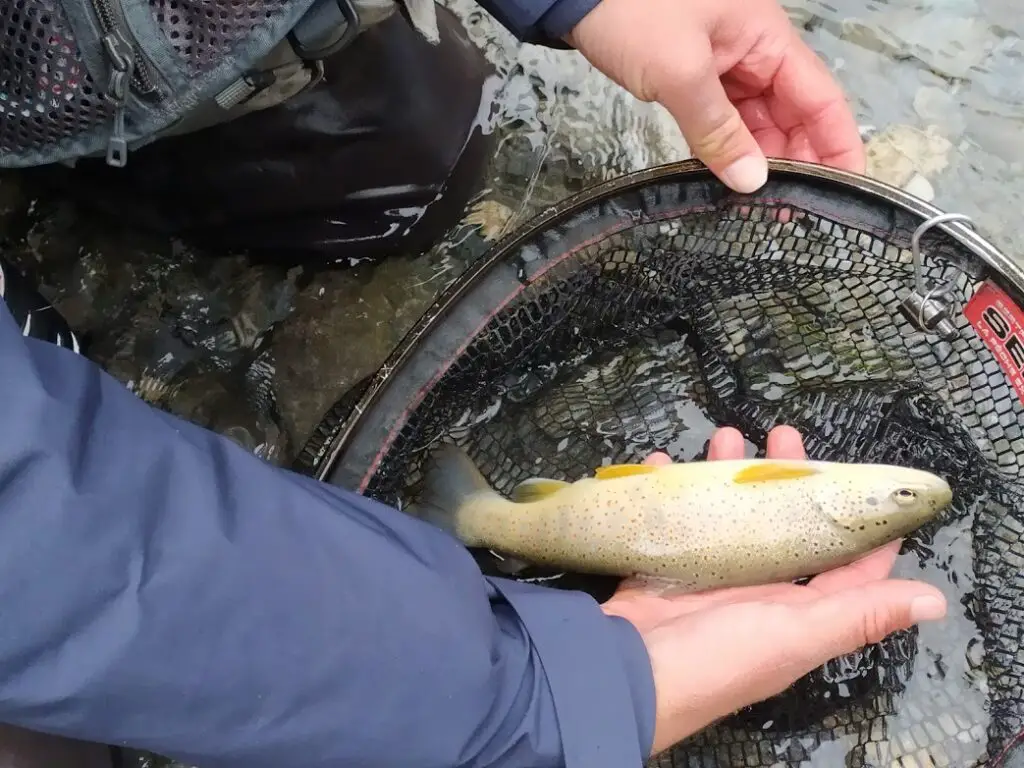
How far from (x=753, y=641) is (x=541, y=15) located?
1.07 metres

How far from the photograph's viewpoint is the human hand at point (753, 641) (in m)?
1.21

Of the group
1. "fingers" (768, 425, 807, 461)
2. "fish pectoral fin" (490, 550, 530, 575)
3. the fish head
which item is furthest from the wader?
the fish head

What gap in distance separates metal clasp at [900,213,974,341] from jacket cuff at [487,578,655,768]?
711mm

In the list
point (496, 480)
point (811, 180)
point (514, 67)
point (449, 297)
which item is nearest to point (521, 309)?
point (449, 297)

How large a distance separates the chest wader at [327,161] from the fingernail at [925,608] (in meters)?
1.30

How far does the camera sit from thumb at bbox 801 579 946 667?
1291 mm

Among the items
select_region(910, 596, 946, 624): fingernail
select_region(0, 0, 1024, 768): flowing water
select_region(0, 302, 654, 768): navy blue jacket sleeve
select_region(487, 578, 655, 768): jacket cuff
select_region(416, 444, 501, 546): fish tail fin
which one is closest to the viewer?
select_region(0, 302, 654, 768): navy blue jacket sleeve

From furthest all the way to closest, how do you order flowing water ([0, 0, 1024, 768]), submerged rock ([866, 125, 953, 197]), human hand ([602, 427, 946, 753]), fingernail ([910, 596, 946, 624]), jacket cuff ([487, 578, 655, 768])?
submerged rock ([866, 125, 953, 197]) < flowing water ([0, 0, 1024, 768]) < fingernail ([910, 596, 946, 624]) < human hand ([602, 427, 946, 753]) < jacket cuff ([487, 578, 655, 768])

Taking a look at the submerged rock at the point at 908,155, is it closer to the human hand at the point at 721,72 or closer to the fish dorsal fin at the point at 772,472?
the human hand at the point at 721,72

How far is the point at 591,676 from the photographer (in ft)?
3.62

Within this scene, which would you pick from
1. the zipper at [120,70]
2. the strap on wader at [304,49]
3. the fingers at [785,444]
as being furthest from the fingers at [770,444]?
the zipper at [120,70]

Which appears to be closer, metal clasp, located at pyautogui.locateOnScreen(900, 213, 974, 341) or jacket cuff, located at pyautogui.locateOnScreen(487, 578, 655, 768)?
jacket cuff, located at pyautogui.locateOnScreen(487, 578, 655, 768)

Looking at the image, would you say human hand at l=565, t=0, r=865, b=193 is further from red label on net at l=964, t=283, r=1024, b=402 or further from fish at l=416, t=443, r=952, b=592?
fish at l=416, t=443, r=952, b=592

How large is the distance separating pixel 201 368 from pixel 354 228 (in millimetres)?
520
